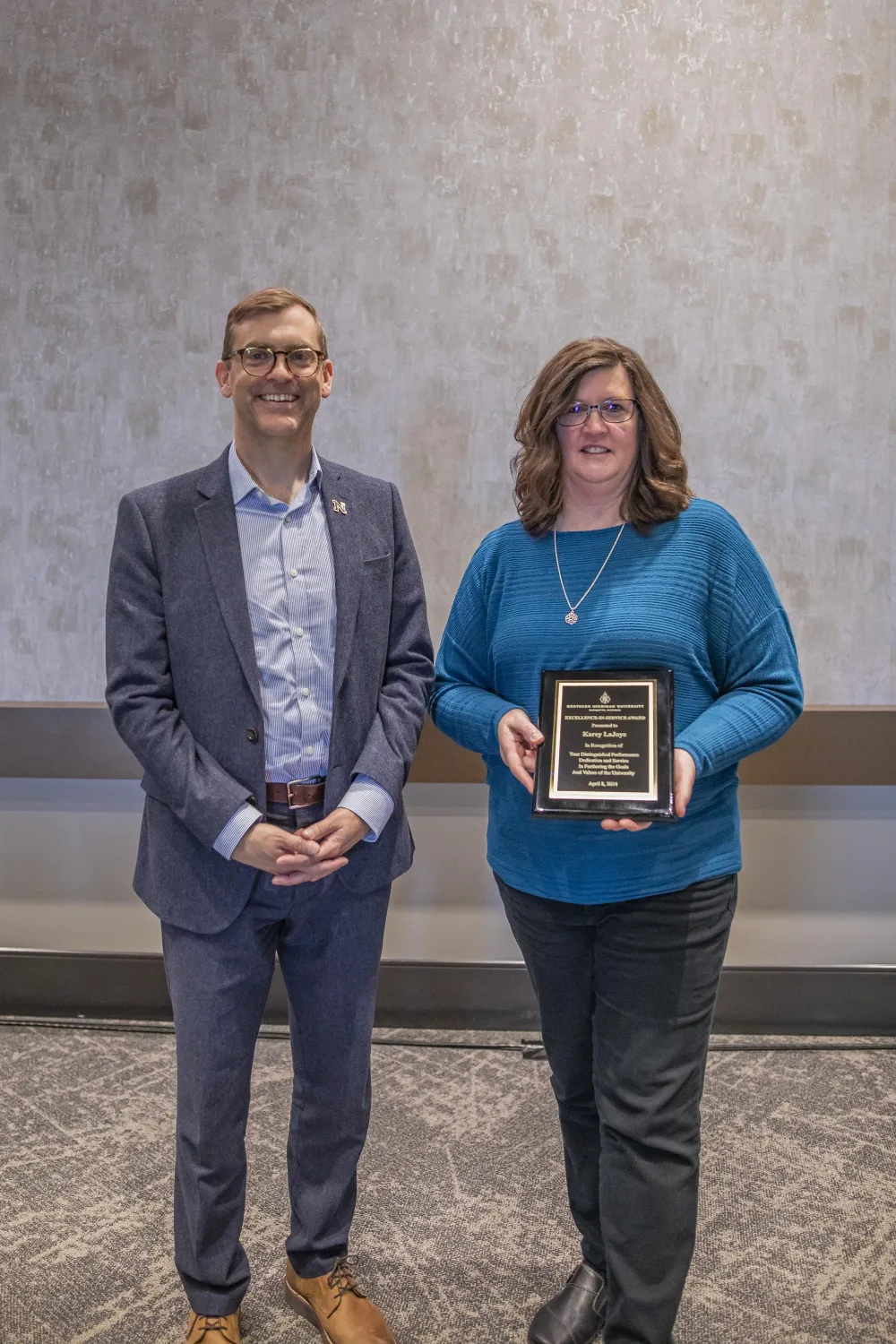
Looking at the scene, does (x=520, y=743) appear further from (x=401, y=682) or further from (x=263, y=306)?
(x=263, y=306)

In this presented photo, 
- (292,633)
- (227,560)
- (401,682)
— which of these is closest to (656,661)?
(401,682)

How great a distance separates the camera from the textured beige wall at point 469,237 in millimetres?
2895

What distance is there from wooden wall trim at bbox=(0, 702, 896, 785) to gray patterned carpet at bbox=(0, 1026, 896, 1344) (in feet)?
2.66

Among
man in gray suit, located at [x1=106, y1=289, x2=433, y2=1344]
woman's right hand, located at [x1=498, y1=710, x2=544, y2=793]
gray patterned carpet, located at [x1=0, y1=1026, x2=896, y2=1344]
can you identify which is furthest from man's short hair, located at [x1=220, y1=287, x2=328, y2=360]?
gray patterned carpet, located at [x1=0, y1=1026, x2=896, y2=1344]

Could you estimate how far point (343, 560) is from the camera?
71.0 inches

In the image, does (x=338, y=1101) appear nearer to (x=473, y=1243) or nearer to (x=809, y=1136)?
(x=473, y=1243)

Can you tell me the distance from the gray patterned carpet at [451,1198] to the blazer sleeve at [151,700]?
3.35 feet

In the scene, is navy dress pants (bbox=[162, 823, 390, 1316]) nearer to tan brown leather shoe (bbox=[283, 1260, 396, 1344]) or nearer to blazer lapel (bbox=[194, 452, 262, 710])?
tan brown leather shoe (bbox=[283, 1260, 396, 1344])

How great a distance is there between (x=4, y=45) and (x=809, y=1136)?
3.69 m

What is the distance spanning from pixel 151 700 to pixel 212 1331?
3.61 ft

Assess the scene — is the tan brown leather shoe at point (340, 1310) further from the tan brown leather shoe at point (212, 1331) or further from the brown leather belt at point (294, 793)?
the brown leather belt at point (294, 793)

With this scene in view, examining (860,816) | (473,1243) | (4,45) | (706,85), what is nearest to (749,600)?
(473,1243)

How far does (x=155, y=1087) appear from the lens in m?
2.79

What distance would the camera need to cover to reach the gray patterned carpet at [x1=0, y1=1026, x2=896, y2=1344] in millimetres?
1942
